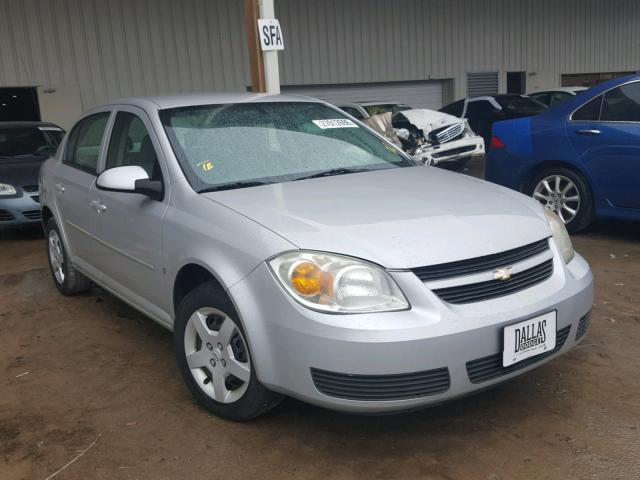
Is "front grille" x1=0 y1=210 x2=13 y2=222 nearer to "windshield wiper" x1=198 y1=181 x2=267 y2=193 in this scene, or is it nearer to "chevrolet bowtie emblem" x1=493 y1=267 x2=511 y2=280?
"windshield wiper" x1=198 y1=181 x2=267 y2=193

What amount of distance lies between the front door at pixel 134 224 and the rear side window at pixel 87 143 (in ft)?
0.80

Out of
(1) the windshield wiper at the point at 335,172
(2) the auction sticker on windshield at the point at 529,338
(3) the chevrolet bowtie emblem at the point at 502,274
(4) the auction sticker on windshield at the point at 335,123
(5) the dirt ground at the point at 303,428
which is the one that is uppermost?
(4) the auction sticker on windshield at the point at 335,123

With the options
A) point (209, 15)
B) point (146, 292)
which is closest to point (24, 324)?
point (146, 292)

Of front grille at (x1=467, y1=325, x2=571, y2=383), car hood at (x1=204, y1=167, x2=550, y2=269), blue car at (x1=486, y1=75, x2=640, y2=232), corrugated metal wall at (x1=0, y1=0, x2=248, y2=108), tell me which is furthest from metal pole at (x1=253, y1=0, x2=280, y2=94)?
corrugated metal wall at (x1=0, y1=0, x2=248, y2=108)

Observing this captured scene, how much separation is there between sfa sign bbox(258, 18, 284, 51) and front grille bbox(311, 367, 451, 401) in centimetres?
470

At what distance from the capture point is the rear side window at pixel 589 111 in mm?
5676

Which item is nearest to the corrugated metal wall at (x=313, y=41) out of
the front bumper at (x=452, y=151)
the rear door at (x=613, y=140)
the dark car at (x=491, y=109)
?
the dark car at (x=491, y=109)

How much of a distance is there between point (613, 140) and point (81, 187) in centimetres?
424

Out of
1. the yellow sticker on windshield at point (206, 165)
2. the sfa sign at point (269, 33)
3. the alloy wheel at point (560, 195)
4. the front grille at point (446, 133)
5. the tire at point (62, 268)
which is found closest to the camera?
the yellow sticker on windshield at point (206, 165)

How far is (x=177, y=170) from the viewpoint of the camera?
3.18m

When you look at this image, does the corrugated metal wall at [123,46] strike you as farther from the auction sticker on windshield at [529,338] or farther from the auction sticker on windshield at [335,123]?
the auction sticker on windshield at [529,338]

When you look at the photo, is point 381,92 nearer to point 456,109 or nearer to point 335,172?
point 456,109

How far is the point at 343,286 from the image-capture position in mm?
2406

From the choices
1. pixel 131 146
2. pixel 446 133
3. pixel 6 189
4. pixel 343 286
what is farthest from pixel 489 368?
pixel 446 133
